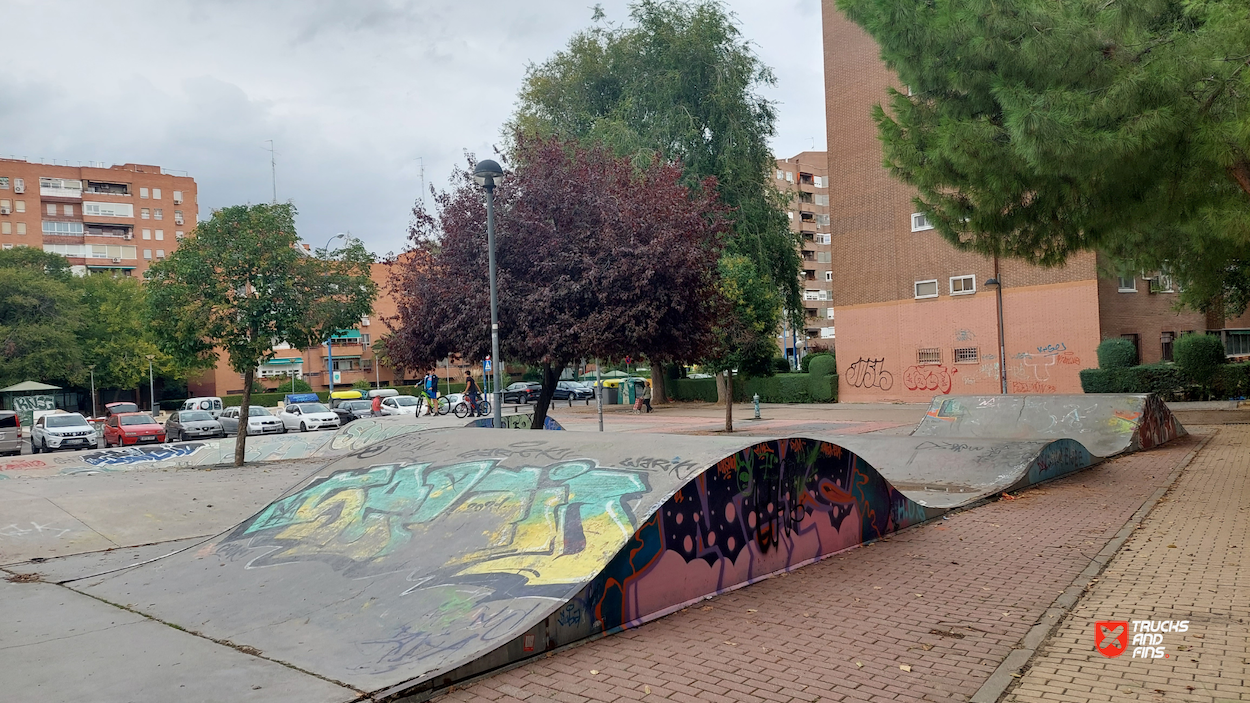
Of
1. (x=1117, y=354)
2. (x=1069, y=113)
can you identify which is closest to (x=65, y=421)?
(x=1069, y=113)

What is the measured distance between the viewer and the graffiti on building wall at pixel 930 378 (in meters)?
31.9

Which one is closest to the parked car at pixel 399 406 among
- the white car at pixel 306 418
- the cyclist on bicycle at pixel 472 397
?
the white car at pixel 306 418

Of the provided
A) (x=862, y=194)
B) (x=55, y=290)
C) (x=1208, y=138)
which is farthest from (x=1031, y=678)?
(x=55, y=290)

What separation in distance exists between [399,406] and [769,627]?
35.9 m

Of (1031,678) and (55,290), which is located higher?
(55,290)

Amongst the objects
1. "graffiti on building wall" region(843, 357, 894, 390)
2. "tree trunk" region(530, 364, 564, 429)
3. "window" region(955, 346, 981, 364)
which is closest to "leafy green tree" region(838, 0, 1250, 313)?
"tree trunk" region(530, 364, 564, 429)

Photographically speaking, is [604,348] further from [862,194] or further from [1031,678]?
[862,194]

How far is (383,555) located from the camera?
6824 mm

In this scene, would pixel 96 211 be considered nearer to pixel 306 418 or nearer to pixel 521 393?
pixel 521 393

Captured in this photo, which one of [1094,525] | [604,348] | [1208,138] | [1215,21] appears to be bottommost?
[1094,525]

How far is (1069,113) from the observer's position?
916 cm

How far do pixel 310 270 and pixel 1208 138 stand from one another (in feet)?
51.8

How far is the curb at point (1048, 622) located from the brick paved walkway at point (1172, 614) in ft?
0.21

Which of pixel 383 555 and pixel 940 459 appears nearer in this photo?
pixel 383 555
